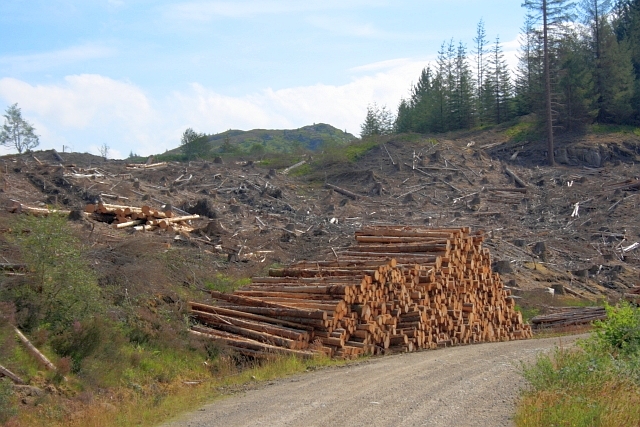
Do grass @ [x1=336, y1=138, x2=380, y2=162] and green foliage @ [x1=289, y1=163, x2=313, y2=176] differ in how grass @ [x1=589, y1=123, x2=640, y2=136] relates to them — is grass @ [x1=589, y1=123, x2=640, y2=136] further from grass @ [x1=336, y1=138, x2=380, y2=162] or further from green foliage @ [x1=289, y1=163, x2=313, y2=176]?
green foliage @ [x1=289, y1=163, x2=313, y2=176]

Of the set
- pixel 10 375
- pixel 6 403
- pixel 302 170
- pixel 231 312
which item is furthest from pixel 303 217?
pixel 6 403

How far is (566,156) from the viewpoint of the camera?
4350cm

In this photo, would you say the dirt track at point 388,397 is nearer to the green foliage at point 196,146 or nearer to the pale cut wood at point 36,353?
the pale cut wood at point 36,353

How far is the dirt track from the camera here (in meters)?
9.23

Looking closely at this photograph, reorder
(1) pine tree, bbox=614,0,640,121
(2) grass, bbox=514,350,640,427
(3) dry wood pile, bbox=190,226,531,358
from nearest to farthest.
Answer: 1. (2) grass, bbox=514,350,640,427
2. (3) dry wood pile, bbox=190,226,531,358
3. (1) pine tree, bbox=614,0,640,121

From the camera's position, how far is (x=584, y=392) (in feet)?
29.9

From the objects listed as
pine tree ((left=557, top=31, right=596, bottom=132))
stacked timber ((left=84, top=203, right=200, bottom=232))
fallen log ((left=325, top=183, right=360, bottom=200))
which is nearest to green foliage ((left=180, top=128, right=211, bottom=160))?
fallen log ((left=325, top=183, right=360, bottom=200))

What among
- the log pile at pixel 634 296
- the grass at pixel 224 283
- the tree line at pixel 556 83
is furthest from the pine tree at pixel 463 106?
the grass at pixel 224 283

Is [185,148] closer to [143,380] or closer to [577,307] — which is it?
[577,307]

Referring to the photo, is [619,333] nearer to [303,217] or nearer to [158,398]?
[158,398]

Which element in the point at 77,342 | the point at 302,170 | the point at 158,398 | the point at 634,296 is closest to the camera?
the point at 158,398

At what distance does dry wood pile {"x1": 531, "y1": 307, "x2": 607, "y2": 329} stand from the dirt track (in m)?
7.50

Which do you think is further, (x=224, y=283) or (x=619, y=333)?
(x=224, y=283)

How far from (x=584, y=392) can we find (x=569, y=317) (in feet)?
41.1
